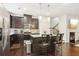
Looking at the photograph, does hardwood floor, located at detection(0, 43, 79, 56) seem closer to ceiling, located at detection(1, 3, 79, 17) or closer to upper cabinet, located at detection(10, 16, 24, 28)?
upper cabinet, located at detection(10, 16, 24, 28)

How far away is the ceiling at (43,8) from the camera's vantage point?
67.8 inches

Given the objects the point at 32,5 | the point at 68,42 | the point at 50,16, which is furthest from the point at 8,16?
the point at 68,42

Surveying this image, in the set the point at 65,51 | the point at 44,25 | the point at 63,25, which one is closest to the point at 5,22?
the point at 44,25

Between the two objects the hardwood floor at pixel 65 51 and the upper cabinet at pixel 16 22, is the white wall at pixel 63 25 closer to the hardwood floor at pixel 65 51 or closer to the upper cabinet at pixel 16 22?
the hardwood floor at pixel 65 51

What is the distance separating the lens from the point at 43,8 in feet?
5.74

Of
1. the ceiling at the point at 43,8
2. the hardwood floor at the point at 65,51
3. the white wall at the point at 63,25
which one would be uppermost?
the ceiling at the point at 43,8

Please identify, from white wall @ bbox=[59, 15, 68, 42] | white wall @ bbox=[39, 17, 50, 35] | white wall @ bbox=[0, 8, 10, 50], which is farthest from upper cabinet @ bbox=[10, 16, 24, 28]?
white wall @ bbox=[59, 15, 68, 42]

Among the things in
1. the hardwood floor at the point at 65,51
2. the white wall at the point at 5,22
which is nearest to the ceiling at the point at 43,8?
the white wall at the point at 5,22

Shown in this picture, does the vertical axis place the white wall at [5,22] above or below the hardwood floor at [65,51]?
above

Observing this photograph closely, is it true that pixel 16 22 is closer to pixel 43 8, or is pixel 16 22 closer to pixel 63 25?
pixel 43 8

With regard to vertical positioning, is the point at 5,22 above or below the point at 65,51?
above

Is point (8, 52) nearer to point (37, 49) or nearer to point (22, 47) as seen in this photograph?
point (22, 47)

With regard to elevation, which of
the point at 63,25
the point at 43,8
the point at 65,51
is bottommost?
the point at 65,51

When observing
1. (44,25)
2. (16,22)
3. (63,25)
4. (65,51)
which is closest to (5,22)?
(16,22)
